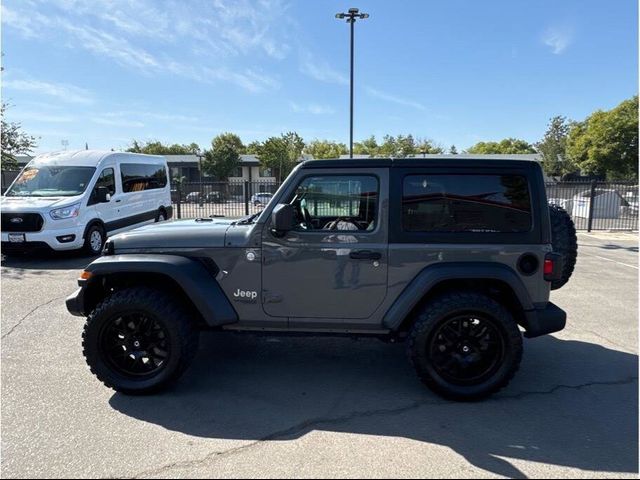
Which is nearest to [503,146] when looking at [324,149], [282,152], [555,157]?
[555,157]

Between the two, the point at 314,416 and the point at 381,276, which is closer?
the point at 314,416

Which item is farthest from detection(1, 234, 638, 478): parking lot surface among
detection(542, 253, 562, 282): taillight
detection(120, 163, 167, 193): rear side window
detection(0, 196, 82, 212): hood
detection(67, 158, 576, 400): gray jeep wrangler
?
detection(120, 163, 167, 193): rear side window

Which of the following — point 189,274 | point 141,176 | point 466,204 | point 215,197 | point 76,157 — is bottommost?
point 189,274

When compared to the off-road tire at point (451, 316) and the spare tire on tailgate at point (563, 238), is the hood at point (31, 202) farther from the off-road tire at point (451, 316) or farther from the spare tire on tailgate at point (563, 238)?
the spare tire on tailgate at point (563, 238)

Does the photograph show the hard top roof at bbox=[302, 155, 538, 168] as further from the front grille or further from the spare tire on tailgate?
the front grille

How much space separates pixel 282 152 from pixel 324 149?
1250 centimetres

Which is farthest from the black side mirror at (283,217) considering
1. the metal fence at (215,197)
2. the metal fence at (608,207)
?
the metal fence at (608,207)

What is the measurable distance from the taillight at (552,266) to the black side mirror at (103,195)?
925 cm

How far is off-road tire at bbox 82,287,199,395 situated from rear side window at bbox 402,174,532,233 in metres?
1.92

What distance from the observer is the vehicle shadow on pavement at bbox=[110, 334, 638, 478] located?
2746mm

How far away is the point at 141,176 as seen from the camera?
11.4 metres

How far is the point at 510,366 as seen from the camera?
127 inches

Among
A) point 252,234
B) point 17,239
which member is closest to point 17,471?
point 252,234

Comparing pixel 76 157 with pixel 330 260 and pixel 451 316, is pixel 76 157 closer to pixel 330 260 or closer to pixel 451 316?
pixel 330 260
